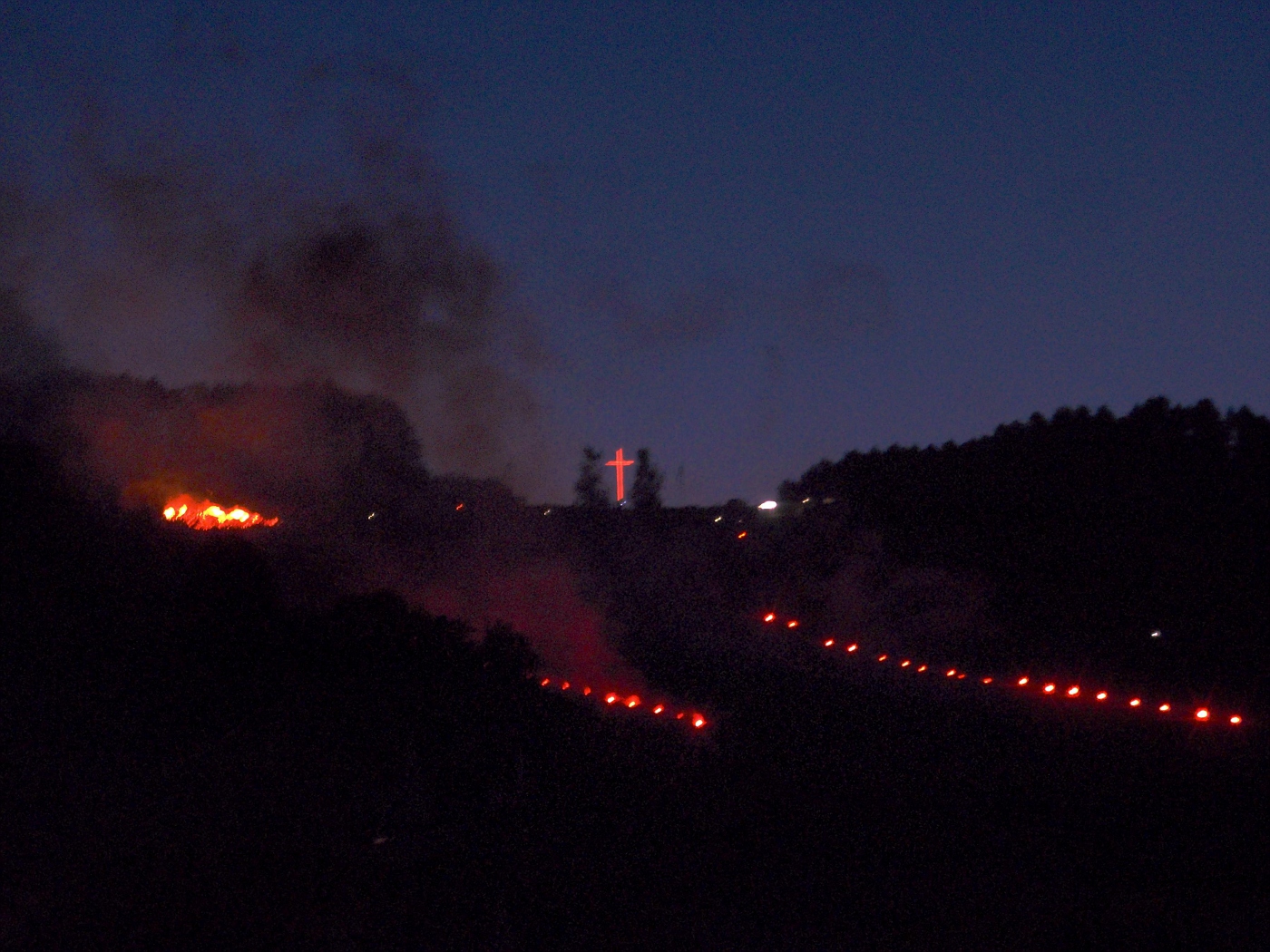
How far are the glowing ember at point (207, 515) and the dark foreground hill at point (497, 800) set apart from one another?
1452mm

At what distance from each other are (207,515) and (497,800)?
20.3 feet

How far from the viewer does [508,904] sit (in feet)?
17.8

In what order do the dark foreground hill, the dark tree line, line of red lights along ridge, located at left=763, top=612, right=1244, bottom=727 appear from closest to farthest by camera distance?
1. the dark foreground hill
2. line of red lights along ridge, located at left=763, top=612, right=1244, bottom=727
3. the dark tree line

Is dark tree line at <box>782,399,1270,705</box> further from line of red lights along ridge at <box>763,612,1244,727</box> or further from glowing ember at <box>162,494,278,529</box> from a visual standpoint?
glowing ember at <box>162,494,278,529</box>

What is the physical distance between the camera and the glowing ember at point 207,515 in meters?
10.8

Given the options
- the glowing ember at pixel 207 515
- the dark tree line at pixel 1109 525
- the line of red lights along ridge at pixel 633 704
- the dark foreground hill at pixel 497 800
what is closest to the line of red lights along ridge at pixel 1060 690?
the dark foreground hill at pixel 497 800

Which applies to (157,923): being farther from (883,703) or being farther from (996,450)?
(996,450)

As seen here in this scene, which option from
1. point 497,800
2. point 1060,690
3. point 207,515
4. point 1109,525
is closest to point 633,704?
point 497,800

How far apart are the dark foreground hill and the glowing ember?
1.45m

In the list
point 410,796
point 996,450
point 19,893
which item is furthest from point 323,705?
point 996,450

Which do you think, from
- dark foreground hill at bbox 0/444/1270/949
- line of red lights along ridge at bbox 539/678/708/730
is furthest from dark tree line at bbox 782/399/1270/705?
line of red lights along ridge at bbox 539/678/708/730

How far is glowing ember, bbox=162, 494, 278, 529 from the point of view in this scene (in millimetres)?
10805

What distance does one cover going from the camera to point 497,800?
6258mm

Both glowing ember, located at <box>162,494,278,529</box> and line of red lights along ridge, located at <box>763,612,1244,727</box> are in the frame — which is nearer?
line of red lights along ridge, located at <box>763,612,1244,727</box>
